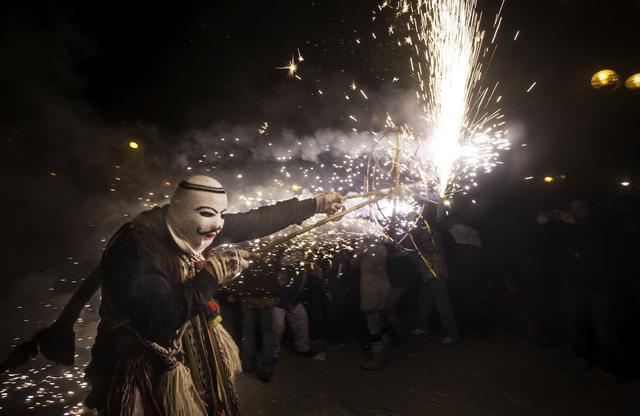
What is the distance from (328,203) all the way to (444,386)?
10.0 feet

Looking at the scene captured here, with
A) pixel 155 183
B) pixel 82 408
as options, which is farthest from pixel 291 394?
pixel 155 183

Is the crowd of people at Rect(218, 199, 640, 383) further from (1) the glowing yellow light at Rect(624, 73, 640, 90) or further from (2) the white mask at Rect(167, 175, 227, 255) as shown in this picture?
(1) the glowing yellow light at Rect(624, 73, 640, 90)

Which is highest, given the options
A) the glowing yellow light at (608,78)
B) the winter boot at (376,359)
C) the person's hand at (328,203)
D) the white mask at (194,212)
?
the glowing yellow light at (608,78)

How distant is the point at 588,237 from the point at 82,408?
629 centimetres

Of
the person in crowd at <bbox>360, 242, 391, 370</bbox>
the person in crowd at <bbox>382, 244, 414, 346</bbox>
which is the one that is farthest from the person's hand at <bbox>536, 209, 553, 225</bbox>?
the person in crowd at <bbox>360, 242, 391, 370</bbox>

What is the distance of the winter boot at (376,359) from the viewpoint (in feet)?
16.8

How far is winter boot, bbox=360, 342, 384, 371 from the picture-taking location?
5.11 meters

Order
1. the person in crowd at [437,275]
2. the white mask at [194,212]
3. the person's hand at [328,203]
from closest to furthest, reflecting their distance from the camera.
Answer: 1. the white mask at [194,212]
2. the person's hand at [328,203]
3. the person in crowd at [437,275]

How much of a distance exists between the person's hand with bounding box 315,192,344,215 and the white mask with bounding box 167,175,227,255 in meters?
1.03

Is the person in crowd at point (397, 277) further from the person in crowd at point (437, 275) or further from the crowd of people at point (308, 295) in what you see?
the person in crowd at point (437, 275)

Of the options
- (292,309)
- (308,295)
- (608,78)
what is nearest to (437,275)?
(308,295)

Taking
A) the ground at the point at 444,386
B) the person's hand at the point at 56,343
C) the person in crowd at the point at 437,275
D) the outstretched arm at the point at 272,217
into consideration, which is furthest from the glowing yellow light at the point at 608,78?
the person's hand at the point at 56,343

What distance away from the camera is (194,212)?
2.30 metres

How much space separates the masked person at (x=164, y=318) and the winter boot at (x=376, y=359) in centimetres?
307
